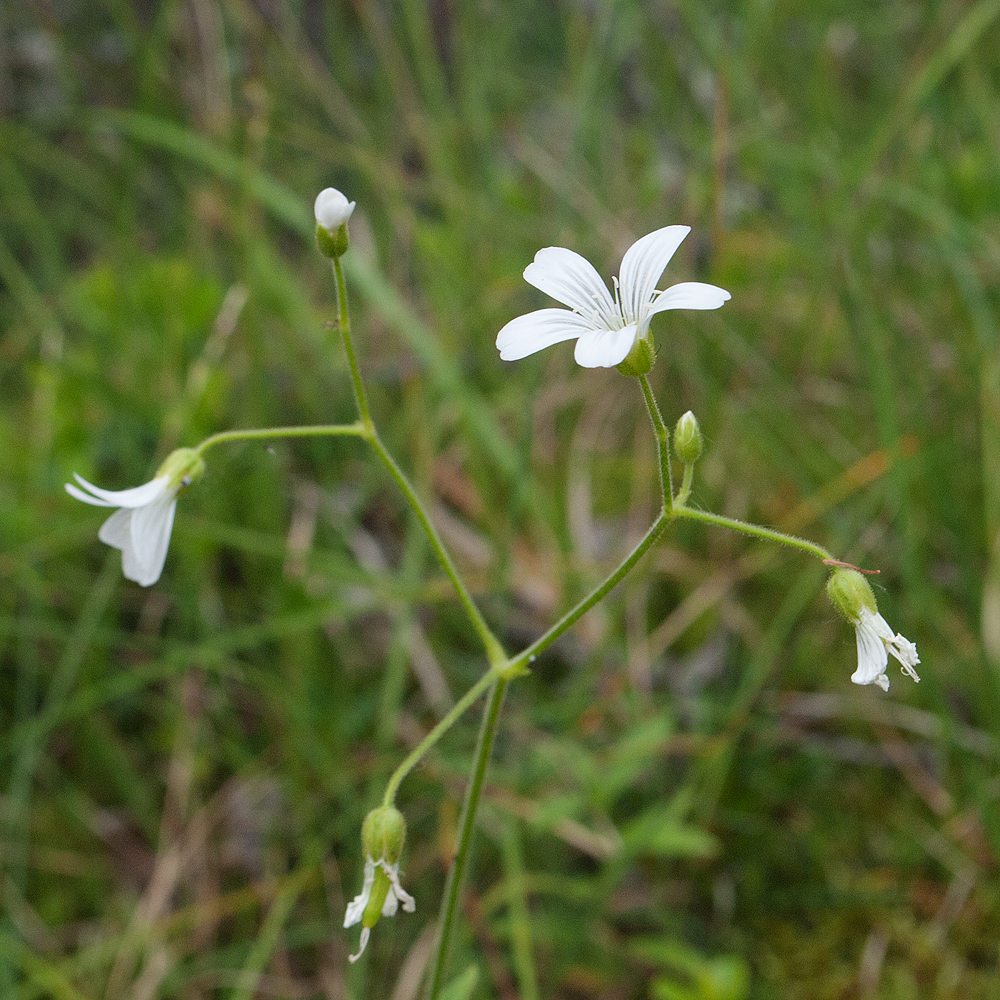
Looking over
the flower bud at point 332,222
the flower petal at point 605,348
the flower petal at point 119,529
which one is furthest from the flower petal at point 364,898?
the flower bud at point 332,222

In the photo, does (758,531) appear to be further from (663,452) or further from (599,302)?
(599,302)

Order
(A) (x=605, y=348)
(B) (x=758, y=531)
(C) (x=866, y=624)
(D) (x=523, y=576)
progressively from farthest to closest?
1. (D) (x=523, y=576)
2. (C) (x=866, y=624)
3. (B) (x=758, y=531)
4. (A) (x=605, y=348)

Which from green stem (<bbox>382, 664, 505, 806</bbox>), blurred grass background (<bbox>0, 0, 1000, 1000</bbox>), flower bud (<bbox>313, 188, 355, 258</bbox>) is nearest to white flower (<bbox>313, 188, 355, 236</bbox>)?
flower bud (<bbox>313, 188, 355, 258</bbox>)

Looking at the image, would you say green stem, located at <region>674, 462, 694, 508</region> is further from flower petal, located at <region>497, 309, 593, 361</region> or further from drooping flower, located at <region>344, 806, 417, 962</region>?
drooping flower, located at <region>344, 806, 417, 962</region>

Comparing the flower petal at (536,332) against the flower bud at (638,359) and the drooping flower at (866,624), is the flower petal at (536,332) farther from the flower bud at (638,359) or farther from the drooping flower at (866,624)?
the drooping flower at (866,624)

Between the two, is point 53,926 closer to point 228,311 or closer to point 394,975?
point 394,975

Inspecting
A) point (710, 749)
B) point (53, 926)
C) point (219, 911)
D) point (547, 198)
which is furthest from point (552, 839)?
point (547, 198)

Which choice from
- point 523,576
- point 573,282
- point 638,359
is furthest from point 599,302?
point 523,576

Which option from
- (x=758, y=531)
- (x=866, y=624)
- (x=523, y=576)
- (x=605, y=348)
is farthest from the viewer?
(x=523, y=576)
